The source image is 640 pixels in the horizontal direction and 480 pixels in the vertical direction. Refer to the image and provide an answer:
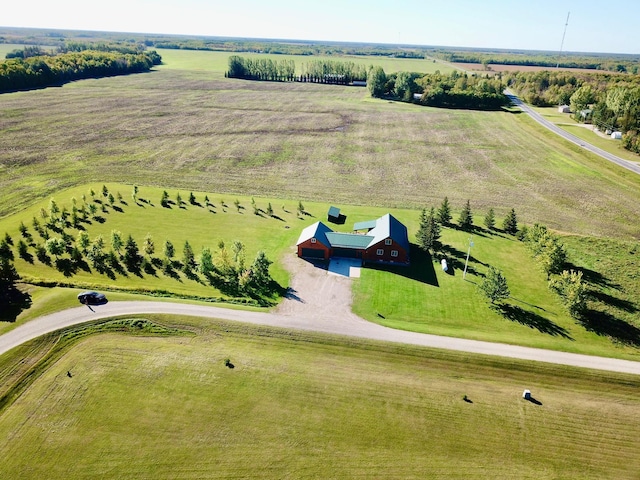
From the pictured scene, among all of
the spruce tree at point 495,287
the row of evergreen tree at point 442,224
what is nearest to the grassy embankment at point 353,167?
the spruce tree at point 495,287

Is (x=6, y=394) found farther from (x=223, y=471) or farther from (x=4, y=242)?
(x=4, y=242)

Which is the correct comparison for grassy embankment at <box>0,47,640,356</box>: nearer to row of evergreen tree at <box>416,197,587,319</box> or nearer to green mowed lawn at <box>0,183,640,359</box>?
green mowed lawn at <box>0,183,640,359</box>

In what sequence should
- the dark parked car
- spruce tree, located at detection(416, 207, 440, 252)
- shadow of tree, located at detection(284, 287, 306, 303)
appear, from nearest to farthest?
the dark parked car, shadow of tree, located at detection(284, 287, 306, 303), spruce tree, located at detection(416, 207, 440, 252)

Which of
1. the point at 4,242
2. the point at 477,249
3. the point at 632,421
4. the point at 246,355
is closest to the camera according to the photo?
the point at 632,421

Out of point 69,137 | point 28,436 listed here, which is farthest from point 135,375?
point 69,137

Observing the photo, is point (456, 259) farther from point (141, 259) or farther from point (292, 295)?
point (141, 259)

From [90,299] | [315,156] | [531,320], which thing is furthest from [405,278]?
[315,156]

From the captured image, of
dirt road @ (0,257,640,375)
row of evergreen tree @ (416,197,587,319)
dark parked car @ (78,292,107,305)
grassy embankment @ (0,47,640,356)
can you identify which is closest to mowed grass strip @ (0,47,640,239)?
grassy embankment @ (0,47,640,356)
